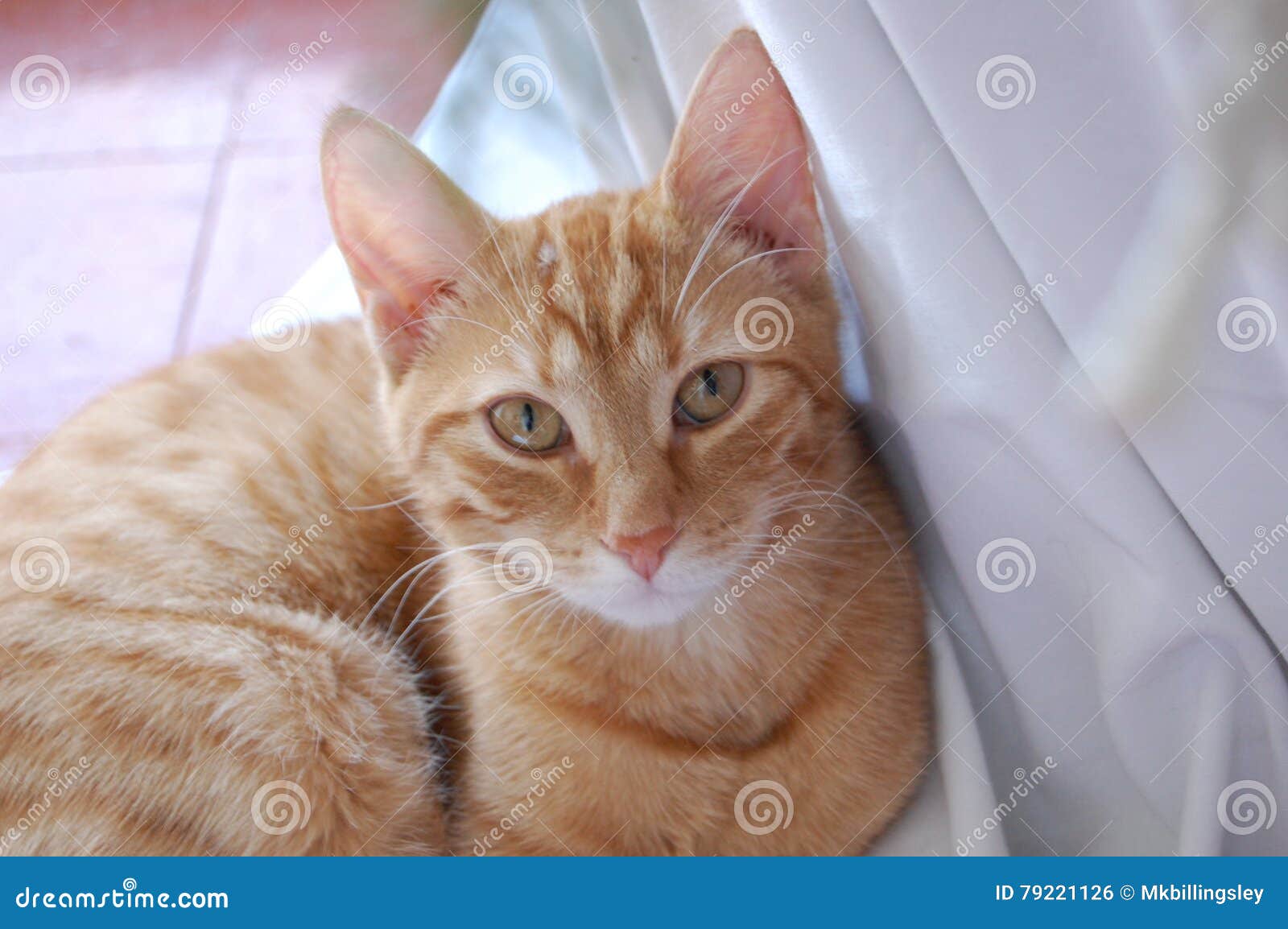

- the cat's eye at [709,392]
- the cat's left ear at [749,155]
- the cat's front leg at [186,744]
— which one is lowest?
the cat's front leg at [186,744]

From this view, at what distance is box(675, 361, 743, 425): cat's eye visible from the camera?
1.16 m

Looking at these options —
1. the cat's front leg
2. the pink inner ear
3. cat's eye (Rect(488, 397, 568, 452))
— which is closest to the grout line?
the cat's front leg

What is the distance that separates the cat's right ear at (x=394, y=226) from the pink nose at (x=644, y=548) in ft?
1.34

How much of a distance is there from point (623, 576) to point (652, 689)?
10.1 inches

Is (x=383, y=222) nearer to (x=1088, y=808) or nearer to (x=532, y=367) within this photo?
(x=532, y=367)

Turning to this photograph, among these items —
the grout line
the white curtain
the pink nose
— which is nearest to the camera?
the white curtain

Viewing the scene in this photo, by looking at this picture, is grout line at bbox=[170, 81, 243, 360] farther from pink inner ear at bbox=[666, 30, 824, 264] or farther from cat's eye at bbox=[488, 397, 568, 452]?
Result: pink inner ear at bbox=[666, 30, 824, 264]

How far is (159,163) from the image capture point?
8.82 feet

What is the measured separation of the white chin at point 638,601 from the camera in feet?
3.60

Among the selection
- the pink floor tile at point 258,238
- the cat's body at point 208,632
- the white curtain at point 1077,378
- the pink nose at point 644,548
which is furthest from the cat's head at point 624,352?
the pink floor tile at point 258,238

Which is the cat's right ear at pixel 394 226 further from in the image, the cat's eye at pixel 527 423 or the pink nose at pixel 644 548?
the pink nose at pixel 644 548

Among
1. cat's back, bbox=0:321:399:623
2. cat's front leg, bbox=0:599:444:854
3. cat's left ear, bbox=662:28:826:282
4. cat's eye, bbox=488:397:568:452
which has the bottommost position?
cat's front leg, bbox=0:599:444:854

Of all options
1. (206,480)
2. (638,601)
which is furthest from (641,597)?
(206,480)

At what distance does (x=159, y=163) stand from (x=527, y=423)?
201 centimetres
